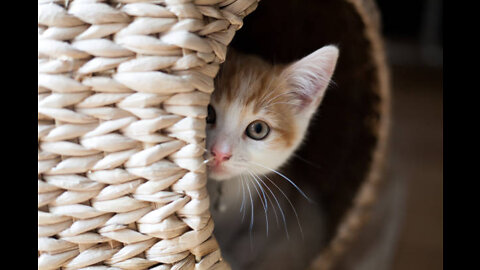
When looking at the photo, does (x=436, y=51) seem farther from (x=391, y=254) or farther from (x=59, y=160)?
(x=59, y=160)

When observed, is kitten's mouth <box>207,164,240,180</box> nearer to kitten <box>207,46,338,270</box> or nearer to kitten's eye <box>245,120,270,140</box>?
kitten <box>207,46,338,270</box>

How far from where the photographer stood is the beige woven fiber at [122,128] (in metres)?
0.71

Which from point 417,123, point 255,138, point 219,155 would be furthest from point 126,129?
point 417,123

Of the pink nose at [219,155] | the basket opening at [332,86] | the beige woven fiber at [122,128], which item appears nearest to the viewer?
the beige woven fiber at [122,128]

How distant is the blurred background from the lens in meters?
1.72

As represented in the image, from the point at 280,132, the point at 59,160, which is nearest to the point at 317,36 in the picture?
the point at 280,132

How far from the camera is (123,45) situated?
0.72m

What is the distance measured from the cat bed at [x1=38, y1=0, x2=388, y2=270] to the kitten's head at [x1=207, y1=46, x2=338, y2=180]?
283mm

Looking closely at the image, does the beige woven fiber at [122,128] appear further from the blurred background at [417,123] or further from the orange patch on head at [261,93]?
the blurred background at [417,123]

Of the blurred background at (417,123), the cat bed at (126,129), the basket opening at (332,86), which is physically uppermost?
the cat bed at (126,129)

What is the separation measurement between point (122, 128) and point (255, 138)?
0.46m

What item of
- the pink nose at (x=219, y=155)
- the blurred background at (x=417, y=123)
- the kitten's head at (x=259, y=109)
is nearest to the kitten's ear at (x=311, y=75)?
the kitten's head at (x=259, y=109)

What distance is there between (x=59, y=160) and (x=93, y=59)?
17 cm

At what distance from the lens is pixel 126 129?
74cm
